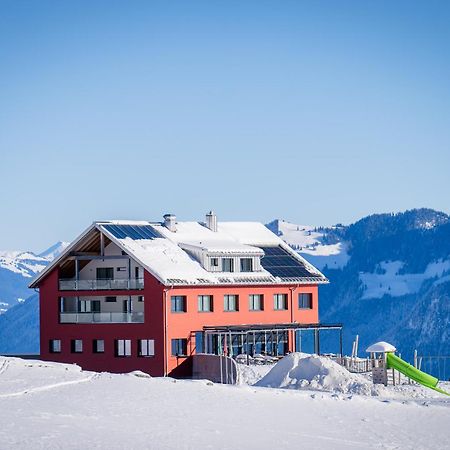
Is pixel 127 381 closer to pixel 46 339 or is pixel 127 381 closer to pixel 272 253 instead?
pixel 46 339

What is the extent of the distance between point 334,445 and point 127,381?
46.7 feet

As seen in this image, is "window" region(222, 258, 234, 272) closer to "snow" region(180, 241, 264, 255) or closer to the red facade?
"snow" region(180, 241, 264, 255)

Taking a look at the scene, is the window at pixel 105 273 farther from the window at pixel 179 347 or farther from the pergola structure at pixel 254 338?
the pergola structure at pixel 254 338

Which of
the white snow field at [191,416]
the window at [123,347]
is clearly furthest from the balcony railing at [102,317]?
the white snow field at [191,416]

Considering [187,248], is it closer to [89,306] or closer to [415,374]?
[89,306]

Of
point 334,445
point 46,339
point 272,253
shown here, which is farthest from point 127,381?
point 272,253

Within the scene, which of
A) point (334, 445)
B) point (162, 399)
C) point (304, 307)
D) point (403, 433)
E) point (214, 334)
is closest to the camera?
point (334, 445)

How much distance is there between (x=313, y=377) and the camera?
2276 inches

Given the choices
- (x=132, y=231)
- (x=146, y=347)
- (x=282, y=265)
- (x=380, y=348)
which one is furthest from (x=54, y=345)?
(x=380, y=348)

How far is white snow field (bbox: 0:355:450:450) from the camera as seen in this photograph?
120ft

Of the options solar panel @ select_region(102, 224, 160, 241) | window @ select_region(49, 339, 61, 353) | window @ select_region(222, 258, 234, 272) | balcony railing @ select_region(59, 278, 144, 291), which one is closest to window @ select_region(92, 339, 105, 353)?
window @ select_region(49, 339, 61, 353)

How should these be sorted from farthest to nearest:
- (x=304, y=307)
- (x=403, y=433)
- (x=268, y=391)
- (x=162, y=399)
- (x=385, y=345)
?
(x=304, y=307) → (x=385, y=345) → (x=268, y=391) → (x=162, y=399) → (x=403, y=433)

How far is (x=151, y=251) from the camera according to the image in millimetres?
74062

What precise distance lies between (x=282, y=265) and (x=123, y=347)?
1243 cm
